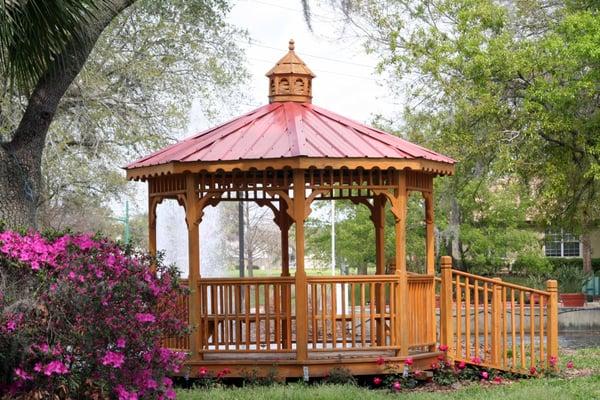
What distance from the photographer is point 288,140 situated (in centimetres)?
1176

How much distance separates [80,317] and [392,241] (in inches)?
957

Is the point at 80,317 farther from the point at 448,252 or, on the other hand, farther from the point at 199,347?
the point at 448,252

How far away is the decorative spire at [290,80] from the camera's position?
13086 mm

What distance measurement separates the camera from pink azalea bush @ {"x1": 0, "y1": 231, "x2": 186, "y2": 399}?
785cm

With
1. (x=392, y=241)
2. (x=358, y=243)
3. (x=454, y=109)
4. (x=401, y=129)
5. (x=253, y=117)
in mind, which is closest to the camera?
(x=253, y=117)

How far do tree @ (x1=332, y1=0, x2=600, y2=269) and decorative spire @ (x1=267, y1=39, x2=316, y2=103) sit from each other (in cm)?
871

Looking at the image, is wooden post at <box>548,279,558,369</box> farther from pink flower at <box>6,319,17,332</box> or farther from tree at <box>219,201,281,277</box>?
tree at <box>219,201,281,277</box>

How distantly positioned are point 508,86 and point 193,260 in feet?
44.9

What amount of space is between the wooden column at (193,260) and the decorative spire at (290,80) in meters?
2.05

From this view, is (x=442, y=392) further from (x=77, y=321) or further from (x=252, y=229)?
(x=252, y=229)

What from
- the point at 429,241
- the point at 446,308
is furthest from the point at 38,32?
the point at 446,308

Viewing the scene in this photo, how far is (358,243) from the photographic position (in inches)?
1342

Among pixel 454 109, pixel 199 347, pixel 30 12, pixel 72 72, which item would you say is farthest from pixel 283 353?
pixel 454 109

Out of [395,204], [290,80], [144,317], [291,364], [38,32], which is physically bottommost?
[291,364]
